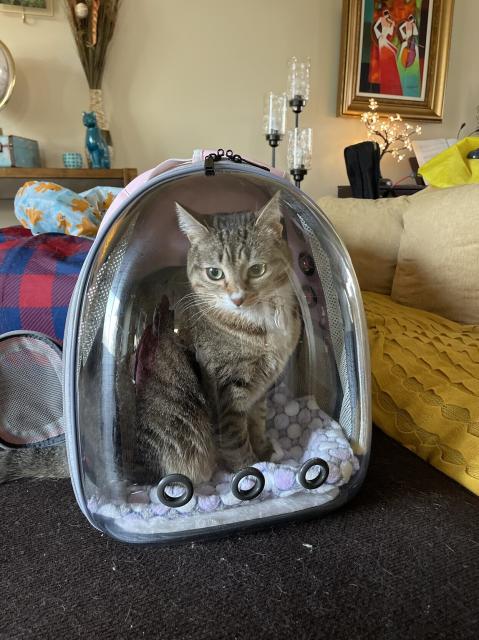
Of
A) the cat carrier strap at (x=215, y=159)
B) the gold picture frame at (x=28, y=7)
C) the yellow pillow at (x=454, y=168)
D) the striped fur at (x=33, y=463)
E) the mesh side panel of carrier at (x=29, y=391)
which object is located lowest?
the striped fur at (x=33, y=463)

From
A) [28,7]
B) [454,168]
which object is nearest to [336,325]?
[454,168]

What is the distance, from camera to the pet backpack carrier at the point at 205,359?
1.90 feet

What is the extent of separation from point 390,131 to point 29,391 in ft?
9.74

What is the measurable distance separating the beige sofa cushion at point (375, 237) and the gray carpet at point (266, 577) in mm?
819

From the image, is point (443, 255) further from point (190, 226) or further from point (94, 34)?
point (94, 34)

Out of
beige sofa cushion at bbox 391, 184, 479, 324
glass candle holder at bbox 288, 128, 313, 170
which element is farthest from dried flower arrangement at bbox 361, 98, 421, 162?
beige sofa cushion at bbox 391, 184, 479, 324

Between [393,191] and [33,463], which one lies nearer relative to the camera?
[33,463]

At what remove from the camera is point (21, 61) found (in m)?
2.22

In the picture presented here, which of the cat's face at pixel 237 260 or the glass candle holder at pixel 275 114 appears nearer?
the cat's face at pixel 237 260

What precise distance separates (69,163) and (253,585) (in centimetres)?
231

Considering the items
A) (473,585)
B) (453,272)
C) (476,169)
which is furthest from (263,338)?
(476,169)

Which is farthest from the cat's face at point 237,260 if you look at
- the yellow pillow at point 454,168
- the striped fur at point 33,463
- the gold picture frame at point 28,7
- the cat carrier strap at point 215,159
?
the gold picture frame at point 28,7

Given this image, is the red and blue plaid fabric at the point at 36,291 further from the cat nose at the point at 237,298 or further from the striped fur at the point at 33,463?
the cat nose at the point at 237,298

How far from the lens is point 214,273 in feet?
2.34
